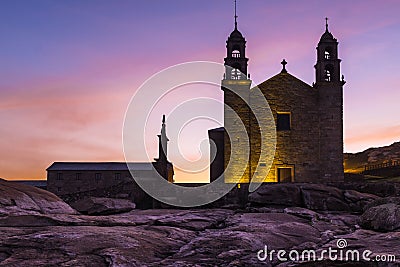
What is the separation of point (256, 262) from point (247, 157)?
24960 mm

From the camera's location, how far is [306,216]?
15.0 metres

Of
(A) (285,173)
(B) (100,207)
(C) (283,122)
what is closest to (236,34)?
(C) (283,122)

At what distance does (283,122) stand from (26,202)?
2565 centimetres

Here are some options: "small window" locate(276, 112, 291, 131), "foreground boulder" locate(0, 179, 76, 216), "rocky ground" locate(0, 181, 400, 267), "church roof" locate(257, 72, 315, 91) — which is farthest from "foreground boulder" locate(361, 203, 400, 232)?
"church roof" locate(257, 72, 315, 91)

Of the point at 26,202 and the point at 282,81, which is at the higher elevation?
the point at 282,81

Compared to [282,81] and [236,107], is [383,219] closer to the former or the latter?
[236,107]

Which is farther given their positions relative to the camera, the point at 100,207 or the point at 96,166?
the point at 96,166

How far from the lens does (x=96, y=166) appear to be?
194 ft

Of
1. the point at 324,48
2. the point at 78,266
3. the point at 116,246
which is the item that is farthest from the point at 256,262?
the point at 324,48

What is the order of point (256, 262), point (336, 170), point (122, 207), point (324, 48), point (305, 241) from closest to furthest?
1. point (256, 262)
2. point (305, 241)
3. point (122, 207)
4. point (336, 170)
5. point (324, 48)

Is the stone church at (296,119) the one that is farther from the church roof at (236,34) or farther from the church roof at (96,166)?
the church roof at (96,166)

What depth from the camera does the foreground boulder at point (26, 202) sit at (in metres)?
10.7

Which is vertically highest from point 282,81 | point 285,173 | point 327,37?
point 327,37

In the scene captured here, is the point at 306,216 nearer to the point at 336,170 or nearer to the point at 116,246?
the point at 116,246
